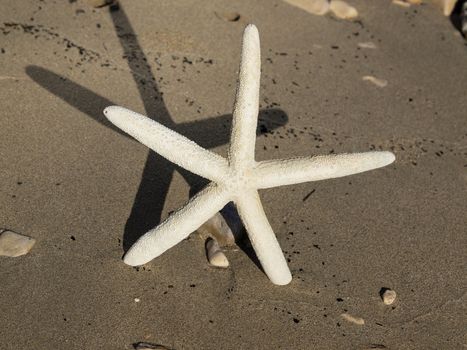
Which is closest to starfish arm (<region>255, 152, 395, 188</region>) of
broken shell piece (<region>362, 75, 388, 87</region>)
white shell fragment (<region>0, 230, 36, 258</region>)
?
white shell fragment (<region>0, 230, 36, 258</region>)

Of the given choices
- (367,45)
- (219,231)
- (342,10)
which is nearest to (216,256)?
(219,231)

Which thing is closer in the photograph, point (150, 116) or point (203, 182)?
point (203, 182)

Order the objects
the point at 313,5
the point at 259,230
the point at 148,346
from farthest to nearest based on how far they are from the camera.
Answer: the point at 313,5, the point at 259,230, the point at 148,346

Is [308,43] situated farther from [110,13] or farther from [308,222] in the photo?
[308,222]

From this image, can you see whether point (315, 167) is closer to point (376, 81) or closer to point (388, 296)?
point (388, 296)

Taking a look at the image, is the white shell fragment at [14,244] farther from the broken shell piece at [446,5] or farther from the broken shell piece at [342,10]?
the broken shell piece at [446,5]

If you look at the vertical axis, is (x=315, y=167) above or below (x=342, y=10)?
above
